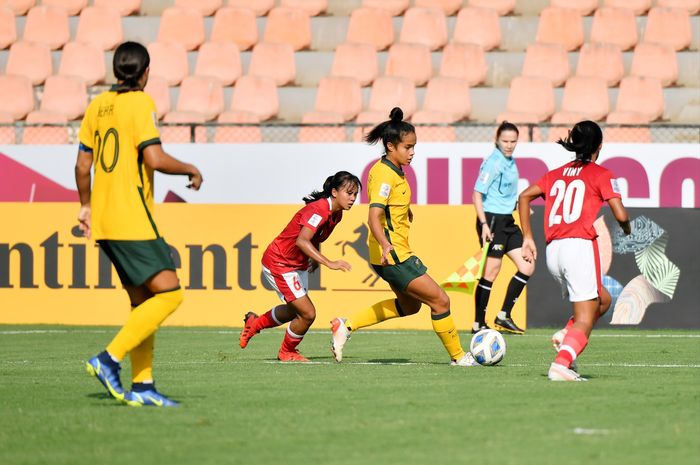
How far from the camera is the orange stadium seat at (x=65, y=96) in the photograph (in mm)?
19609

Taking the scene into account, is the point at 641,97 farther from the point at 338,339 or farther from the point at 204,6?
the point at 338,339

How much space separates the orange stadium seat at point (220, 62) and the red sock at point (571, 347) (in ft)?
40.8

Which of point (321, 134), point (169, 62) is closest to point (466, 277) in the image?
point (321, 134)

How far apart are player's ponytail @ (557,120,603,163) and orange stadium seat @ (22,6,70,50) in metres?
14.3

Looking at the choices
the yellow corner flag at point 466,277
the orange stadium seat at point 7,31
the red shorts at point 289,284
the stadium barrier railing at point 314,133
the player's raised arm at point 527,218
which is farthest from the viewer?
the orange stadium seat at point 7,31

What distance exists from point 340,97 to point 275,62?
145 cm

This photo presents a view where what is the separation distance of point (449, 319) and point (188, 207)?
658 cm

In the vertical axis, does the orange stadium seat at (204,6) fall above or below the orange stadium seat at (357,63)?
above

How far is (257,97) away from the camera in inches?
767

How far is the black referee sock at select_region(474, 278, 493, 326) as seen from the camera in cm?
1348

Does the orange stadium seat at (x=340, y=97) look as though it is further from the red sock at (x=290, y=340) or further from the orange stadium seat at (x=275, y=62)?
the red sock at (x=290, y=340)

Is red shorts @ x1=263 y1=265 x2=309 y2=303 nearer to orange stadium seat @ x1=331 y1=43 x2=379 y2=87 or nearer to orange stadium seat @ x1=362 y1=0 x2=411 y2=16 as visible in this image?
orange stadium seat @ x1=331 y1=43 x2=379 y2=87

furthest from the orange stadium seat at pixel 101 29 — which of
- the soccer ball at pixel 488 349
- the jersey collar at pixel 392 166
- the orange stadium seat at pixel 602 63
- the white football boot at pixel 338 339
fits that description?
the soccer ball at pixel 488 349

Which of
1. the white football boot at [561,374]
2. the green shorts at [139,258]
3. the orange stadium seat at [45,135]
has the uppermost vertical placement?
the orange stadium seat at [45,135]
